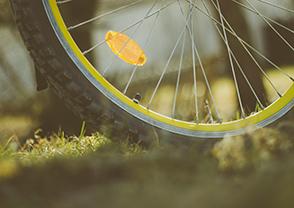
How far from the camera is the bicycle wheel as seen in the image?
2.11 metres

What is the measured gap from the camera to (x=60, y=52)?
212cm

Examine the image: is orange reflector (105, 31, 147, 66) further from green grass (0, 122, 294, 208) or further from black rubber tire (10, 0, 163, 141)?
green grass (0, 122, 294, 208)

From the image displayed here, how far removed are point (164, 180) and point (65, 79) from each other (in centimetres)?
83

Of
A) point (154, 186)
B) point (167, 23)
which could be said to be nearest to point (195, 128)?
point (154, 186)

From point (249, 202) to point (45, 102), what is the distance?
2.16 meters

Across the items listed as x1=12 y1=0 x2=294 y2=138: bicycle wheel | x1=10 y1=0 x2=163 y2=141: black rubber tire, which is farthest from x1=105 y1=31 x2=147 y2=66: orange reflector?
x1=10 y1=0 x2=163 y2=141: black rubber tire

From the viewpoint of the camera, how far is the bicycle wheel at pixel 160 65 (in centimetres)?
211

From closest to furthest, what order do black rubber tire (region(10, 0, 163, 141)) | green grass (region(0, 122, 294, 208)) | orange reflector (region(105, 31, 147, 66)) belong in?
green grass (region(0, 122, 294, 208))
black rubber tire (region(10, 0, 163, 141))
orange reflector (region(105, 31, 147, 66))

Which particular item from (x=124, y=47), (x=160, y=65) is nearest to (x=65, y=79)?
(x=124, y=47)

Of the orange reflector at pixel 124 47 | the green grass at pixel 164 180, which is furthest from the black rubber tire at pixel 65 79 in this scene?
the green grass at pixel 164 180

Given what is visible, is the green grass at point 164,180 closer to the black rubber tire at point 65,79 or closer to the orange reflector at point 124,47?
the black rubber tire at point 65,79

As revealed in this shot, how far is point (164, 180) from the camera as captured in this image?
1360 millimetres

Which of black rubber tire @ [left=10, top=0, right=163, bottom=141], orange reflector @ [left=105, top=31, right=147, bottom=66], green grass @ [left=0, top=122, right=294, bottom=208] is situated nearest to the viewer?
green grass @ [left=0, top=122, right=294, bottom=208]

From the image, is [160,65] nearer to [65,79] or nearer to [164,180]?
[65,79]
